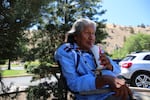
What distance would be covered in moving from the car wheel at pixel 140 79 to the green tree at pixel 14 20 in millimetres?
8000

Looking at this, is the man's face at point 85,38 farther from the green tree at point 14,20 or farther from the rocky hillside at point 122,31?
the rocky hillside at point 122,31

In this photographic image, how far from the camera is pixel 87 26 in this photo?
11.2 feet

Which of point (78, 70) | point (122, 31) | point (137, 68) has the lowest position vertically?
point (137, 68)

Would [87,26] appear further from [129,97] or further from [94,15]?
[94,15]

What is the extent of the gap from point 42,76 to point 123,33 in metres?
93.1

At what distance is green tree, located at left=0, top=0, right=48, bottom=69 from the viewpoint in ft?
18.8

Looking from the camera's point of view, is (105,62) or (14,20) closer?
(105,62)

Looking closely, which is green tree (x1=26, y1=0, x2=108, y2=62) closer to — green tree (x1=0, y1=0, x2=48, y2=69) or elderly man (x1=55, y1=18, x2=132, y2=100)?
green tree (x1=0, y1=0, x2=48, y2=69)

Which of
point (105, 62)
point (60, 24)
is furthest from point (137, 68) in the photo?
point (105, 62)

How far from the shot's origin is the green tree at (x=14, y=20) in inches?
226

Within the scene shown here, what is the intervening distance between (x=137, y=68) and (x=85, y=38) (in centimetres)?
1090

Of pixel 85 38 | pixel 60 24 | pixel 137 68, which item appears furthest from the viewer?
pixel 137 68

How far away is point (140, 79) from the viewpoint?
13.8 m

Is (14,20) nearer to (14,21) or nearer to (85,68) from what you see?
(14,21)
